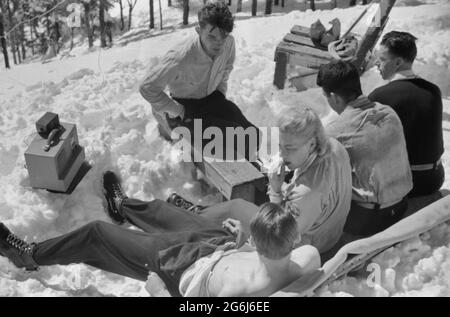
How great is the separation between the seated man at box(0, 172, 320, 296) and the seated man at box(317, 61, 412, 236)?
743 millimetres

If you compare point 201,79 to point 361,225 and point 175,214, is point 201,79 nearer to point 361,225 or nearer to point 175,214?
point 175,214

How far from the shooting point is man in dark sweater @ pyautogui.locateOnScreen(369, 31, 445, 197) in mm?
3826

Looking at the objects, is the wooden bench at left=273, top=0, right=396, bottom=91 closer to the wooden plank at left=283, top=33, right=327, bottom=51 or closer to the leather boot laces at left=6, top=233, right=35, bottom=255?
the wooden plank at left=283, top=33, right=327, bottom=51

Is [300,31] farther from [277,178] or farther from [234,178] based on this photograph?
[277,178]

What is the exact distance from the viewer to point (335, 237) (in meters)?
3.56

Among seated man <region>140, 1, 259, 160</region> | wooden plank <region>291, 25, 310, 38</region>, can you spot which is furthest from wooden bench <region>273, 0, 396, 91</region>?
seated man <region>140, 1, 259, 160</region>

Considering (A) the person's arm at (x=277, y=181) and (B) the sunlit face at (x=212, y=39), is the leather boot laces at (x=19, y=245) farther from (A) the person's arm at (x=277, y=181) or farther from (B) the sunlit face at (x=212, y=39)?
(B) the sunlit face at (x=212, y=39)

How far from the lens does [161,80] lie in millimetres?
4770

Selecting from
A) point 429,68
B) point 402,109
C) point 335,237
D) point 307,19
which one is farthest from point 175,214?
point 307,19

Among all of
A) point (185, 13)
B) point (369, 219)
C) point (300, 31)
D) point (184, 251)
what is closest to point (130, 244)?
point (184, 251)

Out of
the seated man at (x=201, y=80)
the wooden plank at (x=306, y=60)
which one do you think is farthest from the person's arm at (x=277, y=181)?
the wooden plank at (x=306, y=60)

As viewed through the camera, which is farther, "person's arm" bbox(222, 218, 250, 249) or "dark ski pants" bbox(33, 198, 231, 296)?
"dark ski pants" bbox(33, 198, 231, 296)

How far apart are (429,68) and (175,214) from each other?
3766mm
